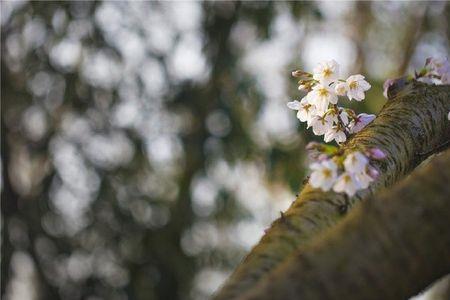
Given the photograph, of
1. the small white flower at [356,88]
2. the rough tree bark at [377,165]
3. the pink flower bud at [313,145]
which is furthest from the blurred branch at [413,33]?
the pink flower bud at [313,145]

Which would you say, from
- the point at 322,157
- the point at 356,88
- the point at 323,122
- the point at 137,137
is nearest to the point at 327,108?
the point at 323,122

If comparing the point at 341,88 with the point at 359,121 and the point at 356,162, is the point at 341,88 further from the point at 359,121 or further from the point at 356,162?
the point at 356,162

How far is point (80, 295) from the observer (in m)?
5.07

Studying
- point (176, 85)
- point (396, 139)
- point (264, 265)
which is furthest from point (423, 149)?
point (176, 85)

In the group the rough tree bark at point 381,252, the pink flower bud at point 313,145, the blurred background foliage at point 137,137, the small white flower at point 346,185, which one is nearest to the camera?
the rough tree bark at point 381,252

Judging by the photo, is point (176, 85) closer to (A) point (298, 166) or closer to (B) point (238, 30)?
(B) point (238, 30)

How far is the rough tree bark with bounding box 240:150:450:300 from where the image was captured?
0.69 metres

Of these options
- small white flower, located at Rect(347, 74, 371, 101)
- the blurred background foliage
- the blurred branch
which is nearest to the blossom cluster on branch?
small white flower, located at Rect(347, 74, 371, 101)

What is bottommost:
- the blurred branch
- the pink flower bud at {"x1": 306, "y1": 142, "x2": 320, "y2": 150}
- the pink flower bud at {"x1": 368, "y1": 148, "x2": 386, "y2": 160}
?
the pink flower bud at {"x1": 368, "y1": 148, "x2": 386, "y2": 160}

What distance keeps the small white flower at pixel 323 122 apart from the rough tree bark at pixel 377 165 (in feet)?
0.39

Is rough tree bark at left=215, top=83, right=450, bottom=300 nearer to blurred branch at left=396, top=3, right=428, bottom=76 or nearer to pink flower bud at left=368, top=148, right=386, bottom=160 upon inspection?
pink flower bud at left=368, top=148, right=386, bottom=160

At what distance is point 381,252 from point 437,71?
0.70 metres

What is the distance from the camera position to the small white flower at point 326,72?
1332 mm

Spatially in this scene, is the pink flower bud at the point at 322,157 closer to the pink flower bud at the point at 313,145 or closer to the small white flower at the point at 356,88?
the pink flower bud at the point at 313,145
